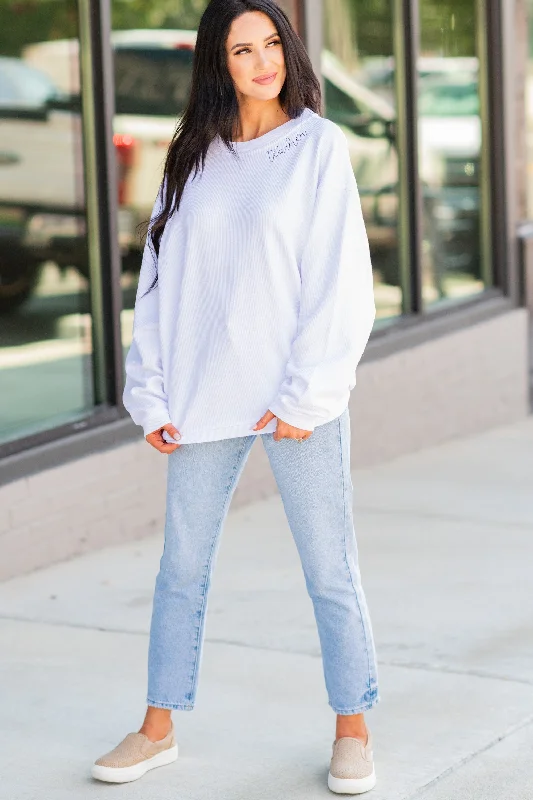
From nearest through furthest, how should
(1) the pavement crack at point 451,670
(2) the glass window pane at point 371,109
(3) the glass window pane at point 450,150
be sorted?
(1) the pavement crack at point 451,670, (2) the glass window pane at point 371,109, (3) the glass window pane at point 450,150

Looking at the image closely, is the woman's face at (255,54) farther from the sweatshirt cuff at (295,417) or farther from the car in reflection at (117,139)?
the car in reflection at (117,139)

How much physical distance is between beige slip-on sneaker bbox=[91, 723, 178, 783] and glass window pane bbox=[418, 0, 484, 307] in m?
5.05

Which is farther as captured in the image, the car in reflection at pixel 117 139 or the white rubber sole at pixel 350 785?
the car in reflection at pixel 117 139

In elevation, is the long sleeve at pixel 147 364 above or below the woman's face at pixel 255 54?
below

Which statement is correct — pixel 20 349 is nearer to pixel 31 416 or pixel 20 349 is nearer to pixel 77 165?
pixel 31 416

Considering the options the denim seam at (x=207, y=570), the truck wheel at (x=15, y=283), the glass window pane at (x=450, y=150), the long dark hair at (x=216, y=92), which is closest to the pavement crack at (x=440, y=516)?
the truck wheel at (x=15, y=283)

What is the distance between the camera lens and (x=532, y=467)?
779cm

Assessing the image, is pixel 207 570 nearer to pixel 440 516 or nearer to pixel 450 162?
pixel 440 516

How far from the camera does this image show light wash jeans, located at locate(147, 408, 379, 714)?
11.8 ft

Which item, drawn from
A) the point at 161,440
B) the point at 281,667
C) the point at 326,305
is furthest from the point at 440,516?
the point at 326,305

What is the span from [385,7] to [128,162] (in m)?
2.35

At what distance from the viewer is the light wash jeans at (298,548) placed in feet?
11.8

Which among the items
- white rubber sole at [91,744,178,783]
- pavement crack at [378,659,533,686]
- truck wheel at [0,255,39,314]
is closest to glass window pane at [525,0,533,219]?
truck wheel at [0,255,39,314]

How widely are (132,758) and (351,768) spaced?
53 cm
